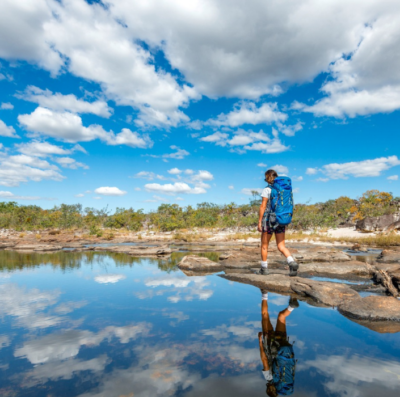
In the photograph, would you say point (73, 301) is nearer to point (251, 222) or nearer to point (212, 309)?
point (212, 309)

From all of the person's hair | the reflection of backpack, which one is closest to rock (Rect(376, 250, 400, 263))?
the person's hair

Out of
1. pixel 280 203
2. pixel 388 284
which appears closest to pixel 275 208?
pixel 280 203

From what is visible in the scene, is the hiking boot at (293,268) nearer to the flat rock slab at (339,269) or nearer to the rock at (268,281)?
the rock at (268,281)

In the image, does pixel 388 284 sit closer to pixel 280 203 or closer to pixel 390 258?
pixel 280 203

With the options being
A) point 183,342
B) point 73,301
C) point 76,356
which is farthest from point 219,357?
point 73,301

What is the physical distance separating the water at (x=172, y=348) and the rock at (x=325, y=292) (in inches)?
16.7

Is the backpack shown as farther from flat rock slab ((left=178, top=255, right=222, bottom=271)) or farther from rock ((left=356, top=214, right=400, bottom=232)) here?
rock ((left=356, top=214, right=400, bottom=232))

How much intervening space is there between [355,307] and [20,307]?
4641mm

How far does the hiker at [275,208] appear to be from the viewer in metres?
5.93

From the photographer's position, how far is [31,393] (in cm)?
194

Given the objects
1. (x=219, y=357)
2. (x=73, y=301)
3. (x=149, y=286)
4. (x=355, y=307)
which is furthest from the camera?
(x=149, y=286)

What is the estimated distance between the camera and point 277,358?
7.89ft

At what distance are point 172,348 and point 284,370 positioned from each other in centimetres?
102

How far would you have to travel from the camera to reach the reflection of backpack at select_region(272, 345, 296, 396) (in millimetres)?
1989
